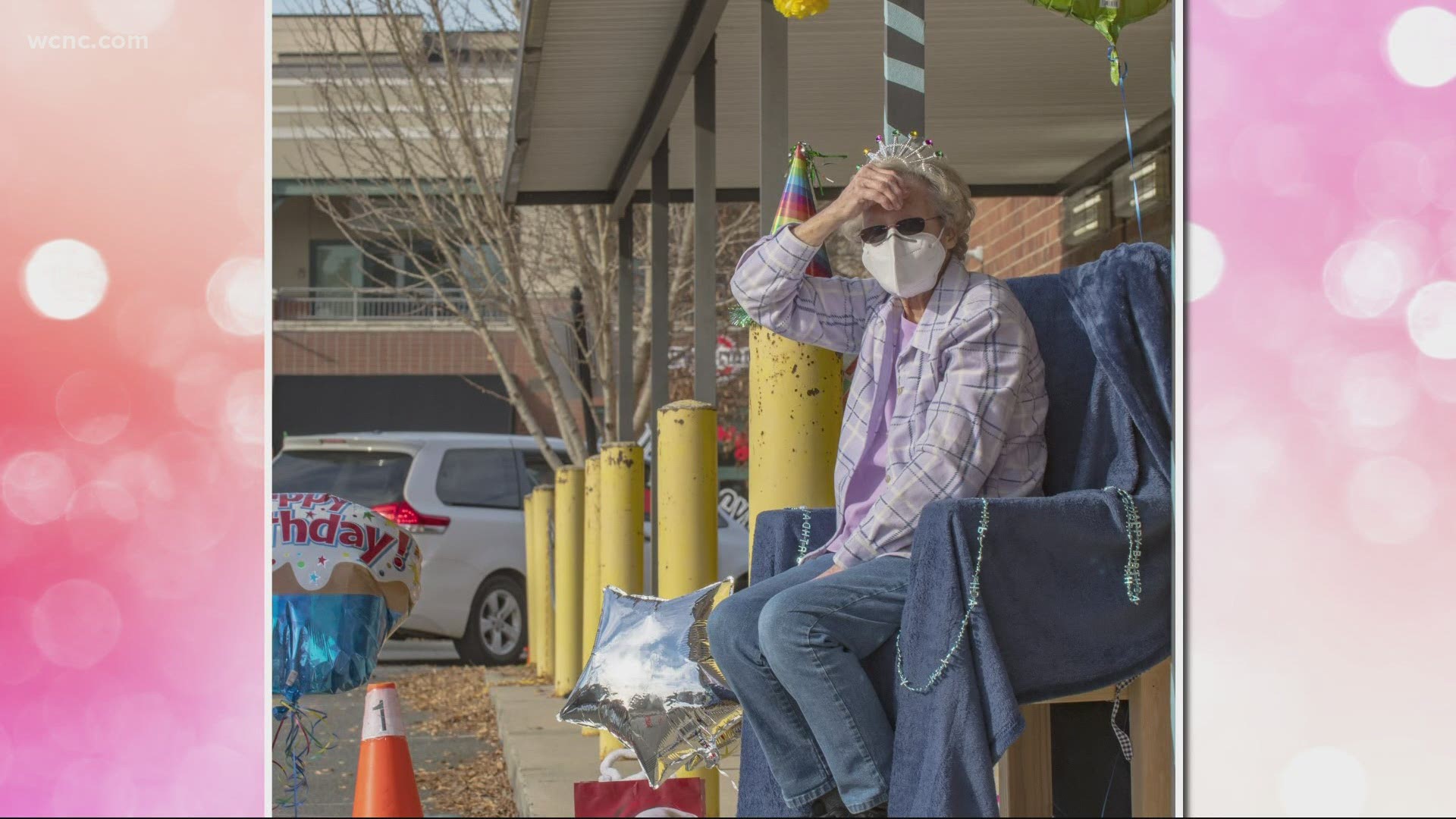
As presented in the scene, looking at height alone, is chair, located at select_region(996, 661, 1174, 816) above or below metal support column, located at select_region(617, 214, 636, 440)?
below

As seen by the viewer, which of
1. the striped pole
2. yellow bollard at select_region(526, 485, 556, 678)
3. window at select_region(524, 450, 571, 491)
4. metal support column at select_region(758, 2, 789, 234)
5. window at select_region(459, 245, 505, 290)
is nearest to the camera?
the striped pole

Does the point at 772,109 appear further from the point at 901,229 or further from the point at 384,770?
the point at 384,770

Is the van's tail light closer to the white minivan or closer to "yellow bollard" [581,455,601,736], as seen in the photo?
the white minivan

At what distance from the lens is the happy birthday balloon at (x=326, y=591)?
10.5 feet

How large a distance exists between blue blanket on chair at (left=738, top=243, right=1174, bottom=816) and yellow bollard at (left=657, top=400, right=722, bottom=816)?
1.50 metres

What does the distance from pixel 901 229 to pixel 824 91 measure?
11.5 ft

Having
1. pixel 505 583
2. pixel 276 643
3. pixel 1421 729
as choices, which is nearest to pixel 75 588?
pixel 276 643

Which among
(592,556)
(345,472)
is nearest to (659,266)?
(592,556)

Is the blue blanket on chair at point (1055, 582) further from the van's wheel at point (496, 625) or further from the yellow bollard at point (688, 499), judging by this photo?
the van's wheel at point (496, 625)

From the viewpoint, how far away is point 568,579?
23.2 feet

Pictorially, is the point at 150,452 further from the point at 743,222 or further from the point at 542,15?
the point at 743,222

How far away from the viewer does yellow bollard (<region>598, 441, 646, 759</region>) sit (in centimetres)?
572

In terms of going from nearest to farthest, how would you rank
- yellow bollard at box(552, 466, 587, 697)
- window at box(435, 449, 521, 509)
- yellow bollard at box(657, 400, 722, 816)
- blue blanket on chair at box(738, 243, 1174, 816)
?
1. blue blanket on chair at box(738, 243, 1174, 816)
2. yellow bollard at box(657, 400, 722, 816)
3. yellow bollard at box(552, 466, 587, 697)
4. window at box(435, 449, 521, 509)

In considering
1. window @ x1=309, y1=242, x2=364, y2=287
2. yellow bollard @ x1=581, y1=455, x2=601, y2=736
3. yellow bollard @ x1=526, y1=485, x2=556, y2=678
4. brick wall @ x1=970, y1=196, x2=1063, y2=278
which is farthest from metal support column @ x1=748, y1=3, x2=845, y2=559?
window @ x1=309, y1=242, x2=364, y2=287
